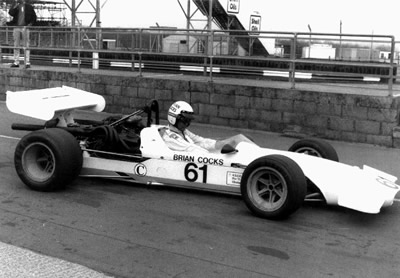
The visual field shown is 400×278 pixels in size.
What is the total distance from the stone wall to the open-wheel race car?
4388 millimetres

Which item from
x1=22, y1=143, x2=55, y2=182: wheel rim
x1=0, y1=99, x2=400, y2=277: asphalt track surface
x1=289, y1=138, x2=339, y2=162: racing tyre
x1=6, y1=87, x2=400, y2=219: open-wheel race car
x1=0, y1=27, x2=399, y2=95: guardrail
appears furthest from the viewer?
x1=0, y1=27, x2=399, y2=95: guardrail

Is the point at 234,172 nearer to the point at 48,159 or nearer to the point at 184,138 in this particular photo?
the point at 184,138

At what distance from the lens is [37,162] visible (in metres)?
6.62

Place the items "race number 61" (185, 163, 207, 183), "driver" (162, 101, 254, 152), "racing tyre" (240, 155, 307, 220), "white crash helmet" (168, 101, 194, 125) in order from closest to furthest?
"racing tyre" (240, 155, 307, 220), "race number 61" (185, 163, 207, 183), "driver" (162, 101, 254, 152), "white crash helmet" (168, 101, 194, 125)

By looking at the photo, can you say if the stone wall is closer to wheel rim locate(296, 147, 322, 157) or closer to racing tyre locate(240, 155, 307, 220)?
wheel rim locate(296, 147, 322, 157)

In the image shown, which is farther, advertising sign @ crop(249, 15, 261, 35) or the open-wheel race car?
advertising sign @ crop(249, 15, 261, 35)

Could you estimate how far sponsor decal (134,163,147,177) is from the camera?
21.4ft

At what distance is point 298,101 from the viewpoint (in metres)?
11.6

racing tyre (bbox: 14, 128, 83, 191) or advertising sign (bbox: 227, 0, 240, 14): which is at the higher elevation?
advertising sign (bbox: 227, 0, 240, 14)

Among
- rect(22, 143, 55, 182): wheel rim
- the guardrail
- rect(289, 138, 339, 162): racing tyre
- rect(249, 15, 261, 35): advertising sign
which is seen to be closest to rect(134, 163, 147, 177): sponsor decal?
rect(22, 143, 55, 182): wheel rim

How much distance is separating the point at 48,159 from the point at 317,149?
344 centimetres

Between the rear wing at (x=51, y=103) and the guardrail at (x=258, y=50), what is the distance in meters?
5.07

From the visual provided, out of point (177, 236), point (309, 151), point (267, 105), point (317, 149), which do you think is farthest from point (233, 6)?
point (177, 236)

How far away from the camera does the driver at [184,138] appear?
6371 mm
